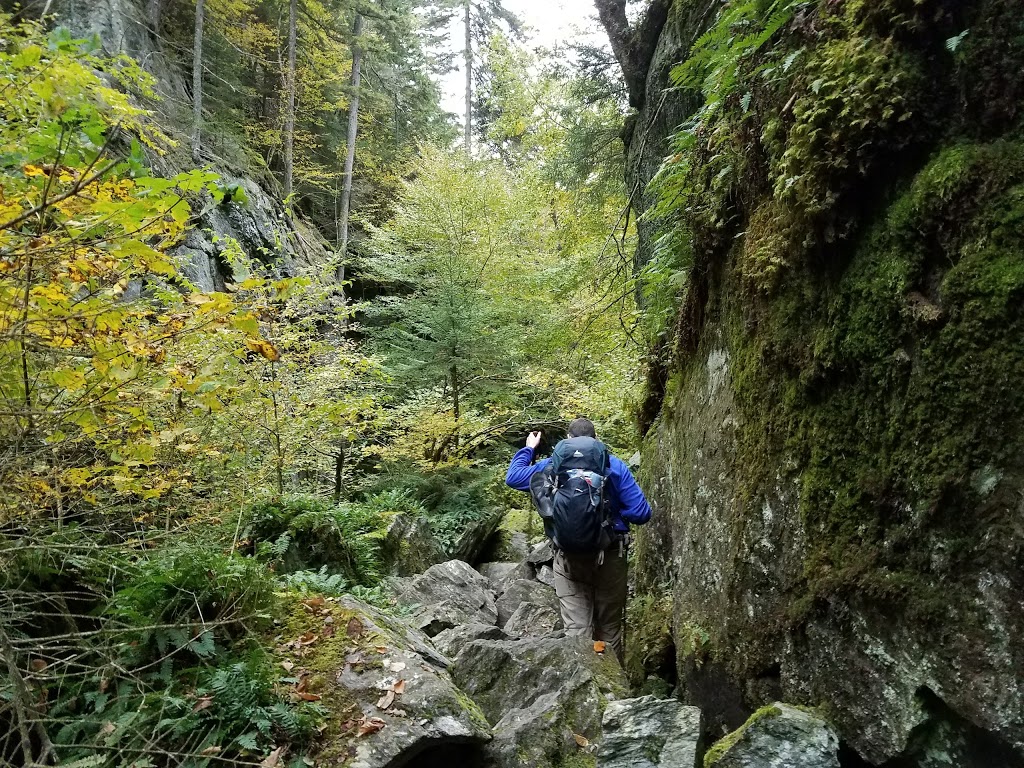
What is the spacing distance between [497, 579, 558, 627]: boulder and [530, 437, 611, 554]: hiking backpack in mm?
3178

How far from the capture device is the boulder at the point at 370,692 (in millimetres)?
3090

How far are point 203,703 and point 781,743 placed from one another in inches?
113

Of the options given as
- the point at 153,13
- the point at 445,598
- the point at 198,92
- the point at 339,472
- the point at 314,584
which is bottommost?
the point at 445,598

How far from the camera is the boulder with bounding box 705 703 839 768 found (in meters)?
2.29

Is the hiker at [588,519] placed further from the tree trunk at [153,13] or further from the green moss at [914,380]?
the tree trunk at [153,13]

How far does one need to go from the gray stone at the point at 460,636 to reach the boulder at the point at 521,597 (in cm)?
168

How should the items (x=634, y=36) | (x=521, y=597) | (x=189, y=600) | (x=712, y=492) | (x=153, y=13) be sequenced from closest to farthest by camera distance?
(x=189, y=600) < (x=712, y=492) < (x=521, y=597) < (x=634, y=36) < (x=153, y=13)

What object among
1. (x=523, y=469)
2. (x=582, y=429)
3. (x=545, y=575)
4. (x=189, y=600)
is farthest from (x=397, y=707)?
(x=545, y=575)

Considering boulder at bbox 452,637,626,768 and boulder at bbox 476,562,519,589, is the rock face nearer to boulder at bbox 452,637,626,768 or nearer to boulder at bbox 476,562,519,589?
boulder at bbox 476,562,519,589

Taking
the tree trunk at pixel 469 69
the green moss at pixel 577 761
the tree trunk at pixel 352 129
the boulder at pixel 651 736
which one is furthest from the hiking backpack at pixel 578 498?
the tree trunk at pixel 469 69

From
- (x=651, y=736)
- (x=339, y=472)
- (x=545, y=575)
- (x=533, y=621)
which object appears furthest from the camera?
(x=339, y=472)

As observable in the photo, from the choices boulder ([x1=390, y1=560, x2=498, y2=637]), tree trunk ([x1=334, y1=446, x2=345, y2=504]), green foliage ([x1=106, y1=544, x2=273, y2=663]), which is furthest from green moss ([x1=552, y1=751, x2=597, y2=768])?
tree trunk ([x1=334, y1=446, x2=345, y2=504])

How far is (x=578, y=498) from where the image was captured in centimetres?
482

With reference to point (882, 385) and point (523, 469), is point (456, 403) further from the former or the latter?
point (882, 385)
